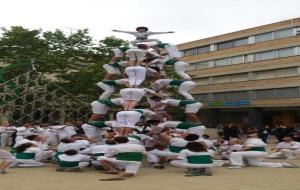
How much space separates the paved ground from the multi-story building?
3335 cm

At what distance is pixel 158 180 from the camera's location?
10.6m

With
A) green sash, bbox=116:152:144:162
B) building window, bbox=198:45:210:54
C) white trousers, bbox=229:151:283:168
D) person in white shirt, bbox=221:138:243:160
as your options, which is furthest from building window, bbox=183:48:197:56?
green sash, bbox=116:152:144:162

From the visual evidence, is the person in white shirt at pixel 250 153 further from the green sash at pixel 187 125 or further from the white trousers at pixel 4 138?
the white trousers at pixel 4 138

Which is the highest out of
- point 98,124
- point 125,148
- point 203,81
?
point 203,81

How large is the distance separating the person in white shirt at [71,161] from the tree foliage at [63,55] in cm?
1757

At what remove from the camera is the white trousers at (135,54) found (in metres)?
14.2

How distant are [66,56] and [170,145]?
750 inches

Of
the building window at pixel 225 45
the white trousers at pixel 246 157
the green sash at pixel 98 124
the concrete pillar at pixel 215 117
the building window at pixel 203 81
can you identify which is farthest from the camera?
the building window at pixel 203 81

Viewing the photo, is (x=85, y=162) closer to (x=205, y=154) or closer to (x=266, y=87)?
(x=205, y=154)

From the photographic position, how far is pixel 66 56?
101 ft

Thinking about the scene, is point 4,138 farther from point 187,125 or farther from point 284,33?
point 284,33

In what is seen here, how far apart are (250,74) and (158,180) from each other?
130ft

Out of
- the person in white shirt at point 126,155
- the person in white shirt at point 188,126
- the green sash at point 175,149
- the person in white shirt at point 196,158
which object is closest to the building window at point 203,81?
the person in white shirt at point 188,126

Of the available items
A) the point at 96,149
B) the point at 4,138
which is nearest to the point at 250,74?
the point at 4,138
